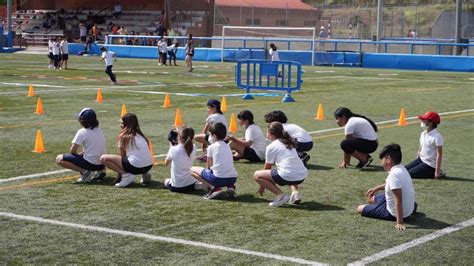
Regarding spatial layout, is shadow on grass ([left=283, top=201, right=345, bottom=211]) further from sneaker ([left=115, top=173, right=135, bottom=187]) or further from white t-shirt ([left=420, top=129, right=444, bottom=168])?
white t-shirt ([left=420, top=129, right=444, bottom=168])

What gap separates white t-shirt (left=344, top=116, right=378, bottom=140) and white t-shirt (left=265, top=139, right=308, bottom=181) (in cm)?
306

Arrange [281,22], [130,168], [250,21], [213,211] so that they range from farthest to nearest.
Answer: [281,22], [250,21], [130,168], [213,211]

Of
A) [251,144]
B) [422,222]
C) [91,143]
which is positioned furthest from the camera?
[251,144]

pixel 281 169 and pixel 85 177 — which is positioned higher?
pixel 281 169

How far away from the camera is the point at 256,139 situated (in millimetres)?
13781

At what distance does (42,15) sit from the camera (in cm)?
7862

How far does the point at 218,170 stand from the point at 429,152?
3344mm

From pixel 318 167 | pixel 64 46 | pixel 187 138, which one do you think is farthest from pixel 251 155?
pixel 64 46

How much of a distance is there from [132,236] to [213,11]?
2421 inches

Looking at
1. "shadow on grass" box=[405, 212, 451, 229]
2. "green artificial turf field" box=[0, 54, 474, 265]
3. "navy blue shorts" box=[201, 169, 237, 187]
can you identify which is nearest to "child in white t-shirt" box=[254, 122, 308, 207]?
"green artificial turf field" box=[0, 54, 474, 265]

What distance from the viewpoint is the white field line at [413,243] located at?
8258 millimetres

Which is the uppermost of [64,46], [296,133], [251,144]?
[64,46]

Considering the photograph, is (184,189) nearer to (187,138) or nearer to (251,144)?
(187,138)

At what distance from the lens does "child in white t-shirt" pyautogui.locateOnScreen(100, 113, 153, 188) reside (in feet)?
38.2
